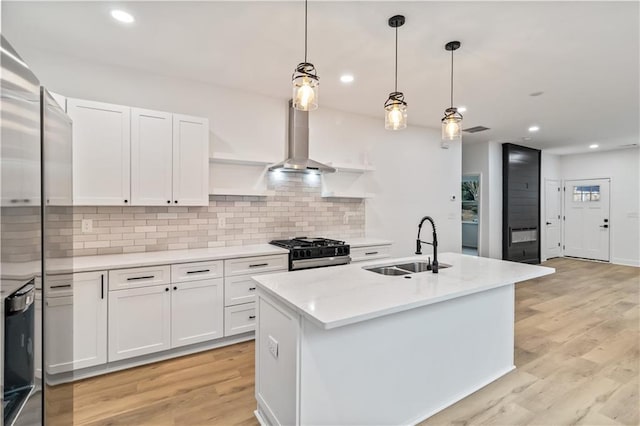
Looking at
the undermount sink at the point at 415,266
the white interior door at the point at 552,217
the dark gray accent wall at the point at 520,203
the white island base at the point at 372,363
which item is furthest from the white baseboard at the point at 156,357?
the white interior door at the point at 552,217

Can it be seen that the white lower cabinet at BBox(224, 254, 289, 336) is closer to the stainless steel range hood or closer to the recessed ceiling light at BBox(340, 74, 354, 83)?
the stainless steel range hood

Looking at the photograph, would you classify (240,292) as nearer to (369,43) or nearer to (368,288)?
(368,288)

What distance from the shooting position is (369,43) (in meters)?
2.67

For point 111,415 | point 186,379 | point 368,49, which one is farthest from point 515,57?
point 111,415

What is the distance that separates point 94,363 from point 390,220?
159 inches

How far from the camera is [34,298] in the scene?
1.16 meters

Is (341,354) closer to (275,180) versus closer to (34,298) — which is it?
(34,298)

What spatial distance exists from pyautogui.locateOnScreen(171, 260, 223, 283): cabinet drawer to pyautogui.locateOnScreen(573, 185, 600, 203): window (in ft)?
30.2

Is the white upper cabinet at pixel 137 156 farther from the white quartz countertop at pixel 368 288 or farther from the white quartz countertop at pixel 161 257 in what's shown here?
the white quartz countertop at pixel 368 288

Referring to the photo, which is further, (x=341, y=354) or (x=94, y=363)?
(x=94, y=363)

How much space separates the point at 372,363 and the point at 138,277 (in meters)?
2.07

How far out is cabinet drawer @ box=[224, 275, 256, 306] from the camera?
3113 millimetres

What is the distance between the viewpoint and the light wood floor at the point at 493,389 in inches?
82.7

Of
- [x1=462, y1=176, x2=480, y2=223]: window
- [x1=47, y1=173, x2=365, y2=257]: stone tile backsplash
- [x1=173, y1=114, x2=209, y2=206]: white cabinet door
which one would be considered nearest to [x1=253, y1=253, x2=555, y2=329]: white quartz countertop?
[x1=173, y1=114, x2=209, y2=206]: white cabinet door
